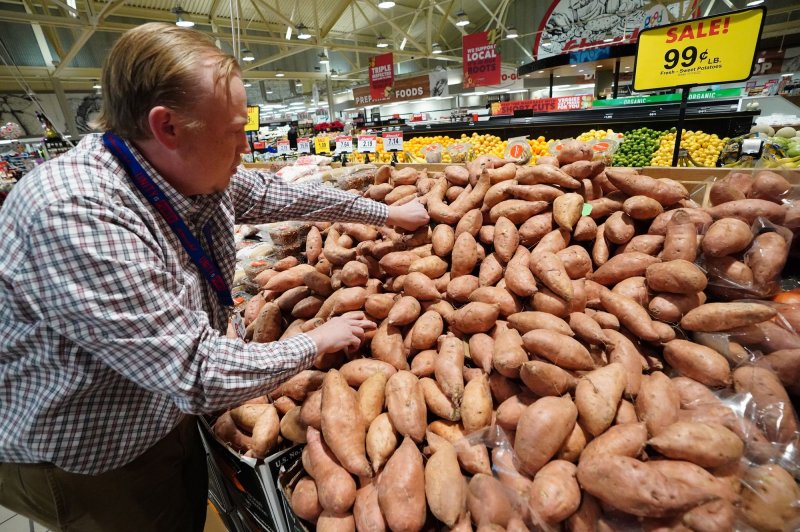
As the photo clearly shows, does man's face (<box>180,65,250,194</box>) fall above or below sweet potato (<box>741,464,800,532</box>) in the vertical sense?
above

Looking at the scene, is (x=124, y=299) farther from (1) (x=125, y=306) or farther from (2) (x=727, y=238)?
(2) (x=727, y=238)

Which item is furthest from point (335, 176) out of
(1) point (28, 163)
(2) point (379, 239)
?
(1) point (28, 163)

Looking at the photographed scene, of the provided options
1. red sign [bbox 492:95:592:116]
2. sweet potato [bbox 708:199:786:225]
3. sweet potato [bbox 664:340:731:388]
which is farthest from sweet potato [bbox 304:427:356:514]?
red sign [bbox 492:95:592:116]

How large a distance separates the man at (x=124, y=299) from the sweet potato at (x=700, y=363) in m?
1.07

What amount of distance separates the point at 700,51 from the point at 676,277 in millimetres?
1766

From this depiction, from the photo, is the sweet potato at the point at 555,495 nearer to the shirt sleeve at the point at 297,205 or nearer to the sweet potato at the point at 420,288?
the sweet potato at the point at 420,288

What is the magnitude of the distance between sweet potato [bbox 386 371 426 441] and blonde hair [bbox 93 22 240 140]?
3.31 ft

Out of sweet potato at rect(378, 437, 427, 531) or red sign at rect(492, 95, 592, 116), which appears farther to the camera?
red sign at rect(492, 95, 592, 116)

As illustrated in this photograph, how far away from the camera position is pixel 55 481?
4.37ft

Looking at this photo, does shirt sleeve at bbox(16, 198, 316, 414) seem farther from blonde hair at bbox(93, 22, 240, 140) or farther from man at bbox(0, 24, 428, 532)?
blonde hair at bbox(93, 22, 240, 140)

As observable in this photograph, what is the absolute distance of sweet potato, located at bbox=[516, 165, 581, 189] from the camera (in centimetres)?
191

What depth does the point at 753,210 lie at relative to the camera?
61.4 inches

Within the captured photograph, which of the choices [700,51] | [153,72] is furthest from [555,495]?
[700,51]

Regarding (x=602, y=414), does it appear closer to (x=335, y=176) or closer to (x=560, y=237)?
(x=560, y=237)
